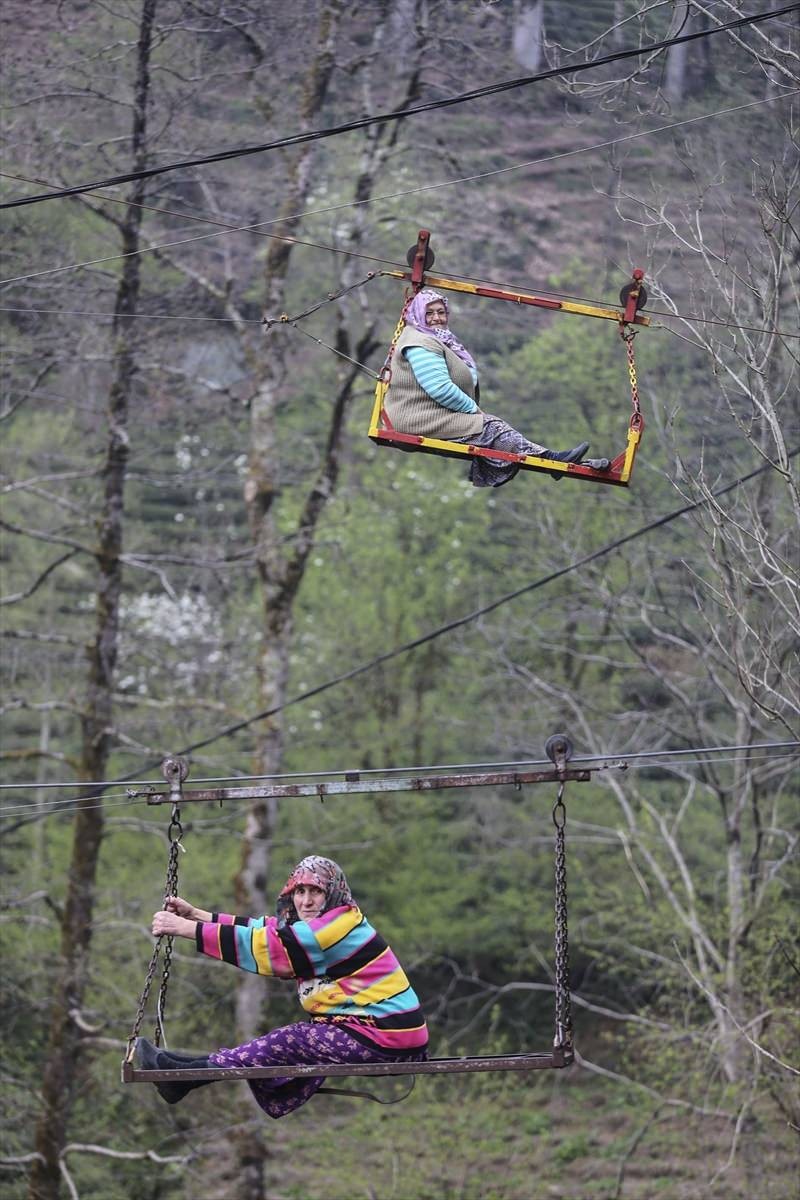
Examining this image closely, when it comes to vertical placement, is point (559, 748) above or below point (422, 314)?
below

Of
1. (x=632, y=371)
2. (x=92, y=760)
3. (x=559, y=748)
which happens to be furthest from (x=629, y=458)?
(x=92, y=760)

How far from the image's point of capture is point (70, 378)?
1806cm

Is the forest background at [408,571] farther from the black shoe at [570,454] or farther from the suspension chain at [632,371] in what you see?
the black shoe at [570,454]

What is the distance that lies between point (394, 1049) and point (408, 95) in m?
11.2

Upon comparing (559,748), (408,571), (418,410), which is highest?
(408,571)

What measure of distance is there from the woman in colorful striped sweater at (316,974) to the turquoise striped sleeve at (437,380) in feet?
8.16

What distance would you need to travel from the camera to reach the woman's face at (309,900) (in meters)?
6.70

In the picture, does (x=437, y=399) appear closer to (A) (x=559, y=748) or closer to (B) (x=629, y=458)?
(B) (x=629, y=458)

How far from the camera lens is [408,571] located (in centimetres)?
2528

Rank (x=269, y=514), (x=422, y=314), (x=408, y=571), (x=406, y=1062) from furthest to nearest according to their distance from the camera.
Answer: (x=408, y=571), (x=269, y=514), (x=422, y=314), (x=406, y=1062)

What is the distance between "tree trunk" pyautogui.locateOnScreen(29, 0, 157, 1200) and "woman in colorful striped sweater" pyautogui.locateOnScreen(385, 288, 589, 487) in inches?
297

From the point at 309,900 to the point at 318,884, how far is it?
78mm

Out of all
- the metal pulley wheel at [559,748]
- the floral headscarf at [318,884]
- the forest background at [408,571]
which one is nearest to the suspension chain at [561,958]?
the metal pulley wheel at [559,748]

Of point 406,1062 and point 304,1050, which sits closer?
point 406,1062
